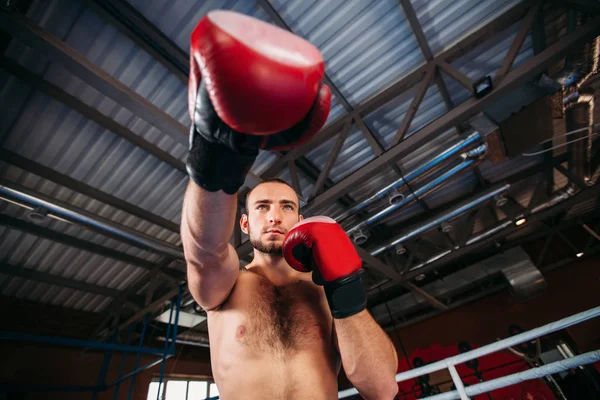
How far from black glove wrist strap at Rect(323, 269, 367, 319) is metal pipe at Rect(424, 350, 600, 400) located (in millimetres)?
1203

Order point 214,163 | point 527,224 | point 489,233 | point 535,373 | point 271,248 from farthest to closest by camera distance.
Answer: point 489,233 < point 527,224 < point 535,373 < point 271,248 < point 214,163

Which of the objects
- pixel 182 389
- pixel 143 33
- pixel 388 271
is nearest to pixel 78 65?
pixel 143 33

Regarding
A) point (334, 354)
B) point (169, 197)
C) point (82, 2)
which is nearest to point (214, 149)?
point (334, 354)

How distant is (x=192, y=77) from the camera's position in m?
0.69

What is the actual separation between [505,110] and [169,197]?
4.20m

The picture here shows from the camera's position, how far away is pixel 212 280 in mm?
1130

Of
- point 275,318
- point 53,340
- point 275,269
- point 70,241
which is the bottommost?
point 275,318

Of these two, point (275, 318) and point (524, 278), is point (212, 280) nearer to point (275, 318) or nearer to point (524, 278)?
point (275, 318)

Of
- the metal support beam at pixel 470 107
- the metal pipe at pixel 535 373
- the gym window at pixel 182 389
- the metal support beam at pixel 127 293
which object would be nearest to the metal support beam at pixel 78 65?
the metal support beam at pixel 470 107

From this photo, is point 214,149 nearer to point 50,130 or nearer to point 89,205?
point 50,130

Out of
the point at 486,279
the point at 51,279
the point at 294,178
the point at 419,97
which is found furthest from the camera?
the point at 486,279

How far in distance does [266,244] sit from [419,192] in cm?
280

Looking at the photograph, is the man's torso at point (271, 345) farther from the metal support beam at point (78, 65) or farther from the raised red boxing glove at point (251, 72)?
the metal support beam at point (78, 65)

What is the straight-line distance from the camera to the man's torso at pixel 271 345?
3.48 ft
